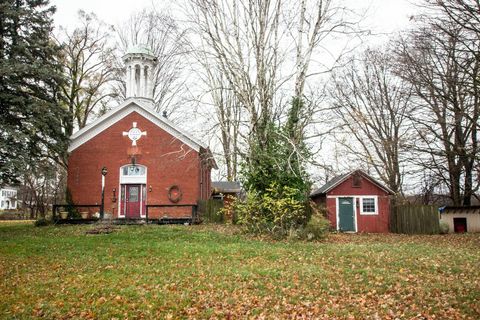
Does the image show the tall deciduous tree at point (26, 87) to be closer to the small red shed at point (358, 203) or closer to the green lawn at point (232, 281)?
the green lawn at point (232, 281)

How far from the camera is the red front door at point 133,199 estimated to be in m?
23.5

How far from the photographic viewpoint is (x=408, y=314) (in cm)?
636

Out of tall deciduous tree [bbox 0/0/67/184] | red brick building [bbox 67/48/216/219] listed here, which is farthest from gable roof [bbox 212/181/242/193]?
tall deciduous tree [bbox 0/0/67/184]

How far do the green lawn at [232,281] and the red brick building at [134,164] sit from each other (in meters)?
9.37

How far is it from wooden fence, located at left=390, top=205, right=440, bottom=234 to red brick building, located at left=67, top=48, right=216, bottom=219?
12.3 m

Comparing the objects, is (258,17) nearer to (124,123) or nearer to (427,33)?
(427,33)

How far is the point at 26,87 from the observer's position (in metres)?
18.7

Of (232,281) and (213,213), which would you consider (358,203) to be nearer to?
(213,213)

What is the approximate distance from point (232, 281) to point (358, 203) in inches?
751

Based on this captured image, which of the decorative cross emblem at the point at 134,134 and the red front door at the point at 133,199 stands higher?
the decorative cross emblem at the point at 134,134

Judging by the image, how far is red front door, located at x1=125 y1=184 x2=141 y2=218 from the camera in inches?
923

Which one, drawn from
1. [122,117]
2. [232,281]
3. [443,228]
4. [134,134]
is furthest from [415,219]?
[232,281]

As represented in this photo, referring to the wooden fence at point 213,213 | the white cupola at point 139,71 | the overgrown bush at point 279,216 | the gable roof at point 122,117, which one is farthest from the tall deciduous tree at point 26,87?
the overgrown bush at point 279,216

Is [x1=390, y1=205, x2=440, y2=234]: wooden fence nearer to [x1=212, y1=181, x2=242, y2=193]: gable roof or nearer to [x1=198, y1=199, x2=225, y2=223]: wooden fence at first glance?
[x1=198, y1=199, x2=225, y2=223]: wooden fence
